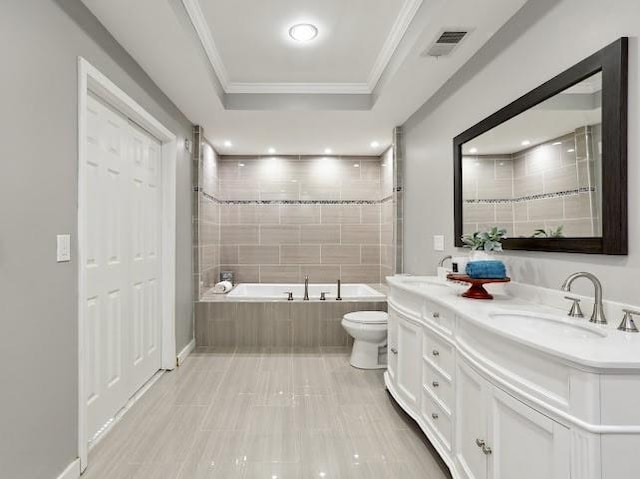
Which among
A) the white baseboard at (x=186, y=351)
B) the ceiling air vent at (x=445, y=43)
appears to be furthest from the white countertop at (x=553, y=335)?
the white baseboard at (x=186, y=351)

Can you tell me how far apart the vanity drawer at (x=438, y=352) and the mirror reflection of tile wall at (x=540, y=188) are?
71 cm

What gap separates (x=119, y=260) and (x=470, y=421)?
2.27 meters

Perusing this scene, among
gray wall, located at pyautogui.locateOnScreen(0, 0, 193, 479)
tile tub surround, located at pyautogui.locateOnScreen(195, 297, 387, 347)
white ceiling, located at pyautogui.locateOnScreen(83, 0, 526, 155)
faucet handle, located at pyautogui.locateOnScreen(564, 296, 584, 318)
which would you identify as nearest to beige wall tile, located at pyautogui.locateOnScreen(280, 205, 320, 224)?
white ceiling, located at pyautogui.locateOnScreen(83, 0, 526, 155)

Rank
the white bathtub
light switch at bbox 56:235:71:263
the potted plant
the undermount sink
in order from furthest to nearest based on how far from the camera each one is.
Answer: the white bathtub → the potted plant → light switch at bbox 56:235:71:263 → the undermount sink

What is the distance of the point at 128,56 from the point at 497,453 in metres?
2.88

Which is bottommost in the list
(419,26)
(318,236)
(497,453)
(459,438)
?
(459,438)

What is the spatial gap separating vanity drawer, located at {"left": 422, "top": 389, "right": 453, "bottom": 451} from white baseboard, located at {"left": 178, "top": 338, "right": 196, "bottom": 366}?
2.32 meters

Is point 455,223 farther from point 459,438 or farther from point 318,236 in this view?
point 318,236

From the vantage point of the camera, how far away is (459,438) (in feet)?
5.37

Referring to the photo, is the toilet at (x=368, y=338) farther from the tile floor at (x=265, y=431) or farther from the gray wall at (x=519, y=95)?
the gray wall at (x=519, y=95)

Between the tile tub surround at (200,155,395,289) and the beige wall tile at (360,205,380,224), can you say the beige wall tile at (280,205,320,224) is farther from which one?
the beige wall tile at (360,205,380,224)

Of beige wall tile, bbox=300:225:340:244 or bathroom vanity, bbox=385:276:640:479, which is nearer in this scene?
bathroom vanity, bbox=385:276:640:479

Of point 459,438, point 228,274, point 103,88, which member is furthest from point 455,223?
point 228,274

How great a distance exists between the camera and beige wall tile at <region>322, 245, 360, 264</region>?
5203 mm
